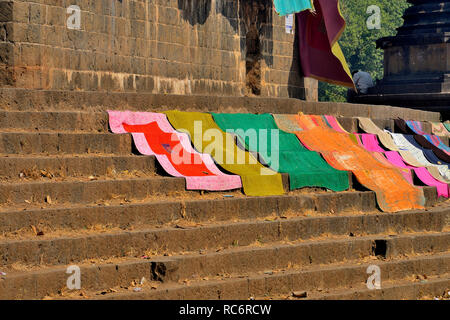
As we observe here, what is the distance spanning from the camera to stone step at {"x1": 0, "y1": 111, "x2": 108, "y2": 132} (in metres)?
9.81

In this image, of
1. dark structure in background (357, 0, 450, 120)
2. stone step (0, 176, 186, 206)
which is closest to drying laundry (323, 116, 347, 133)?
stone step (0, 176, 186, 206)

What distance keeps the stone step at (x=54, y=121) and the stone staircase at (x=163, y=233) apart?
0.5 inches

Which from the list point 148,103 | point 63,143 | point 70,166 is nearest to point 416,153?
A: point 148,103

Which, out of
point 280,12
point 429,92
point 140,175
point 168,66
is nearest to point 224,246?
point 140,175

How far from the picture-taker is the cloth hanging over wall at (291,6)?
15680mm

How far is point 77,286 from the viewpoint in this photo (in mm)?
7547

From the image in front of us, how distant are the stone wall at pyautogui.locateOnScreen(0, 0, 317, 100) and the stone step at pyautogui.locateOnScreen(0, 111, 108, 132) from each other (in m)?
1.76

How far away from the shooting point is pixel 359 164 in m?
11.9

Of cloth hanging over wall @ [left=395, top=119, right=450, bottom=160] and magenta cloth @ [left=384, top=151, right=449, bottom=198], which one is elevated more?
cloth hanging over wall @ [left=395, top=119, right=450, bottom=160]

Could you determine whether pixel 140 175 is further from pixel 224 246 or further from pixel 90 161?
pixel 224 246

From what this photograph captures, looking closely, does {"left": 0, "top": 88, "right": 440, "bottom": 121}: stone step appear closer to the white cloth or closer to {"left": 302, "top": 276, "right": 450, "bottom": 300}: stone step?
{"left": 302, "top": 276, "right": 450, "bottom": 300}: stone step

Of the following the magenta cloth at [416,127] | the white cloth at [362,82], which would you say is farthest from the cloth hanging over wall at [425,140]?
the white cloth at [362,82]

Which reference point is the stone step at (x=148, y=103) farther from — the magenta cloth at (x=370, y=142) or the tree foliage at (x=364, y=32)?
the tree foliage at (x=364, y=32)

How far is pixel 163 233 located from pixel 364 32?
54365mm
